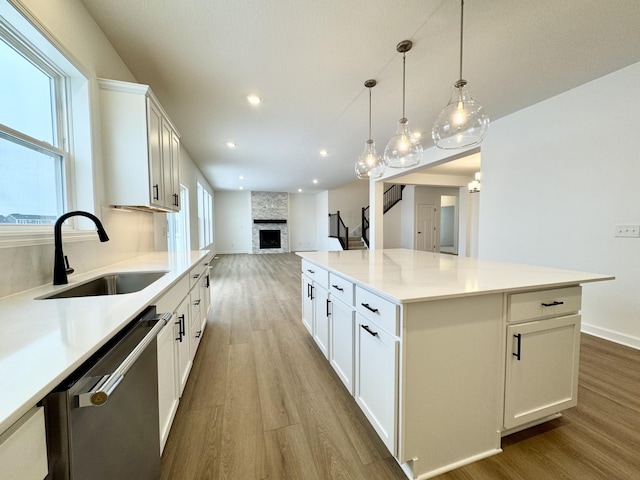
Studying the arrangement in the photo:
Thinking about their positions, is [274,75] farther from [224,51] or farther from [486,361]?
[486,361]

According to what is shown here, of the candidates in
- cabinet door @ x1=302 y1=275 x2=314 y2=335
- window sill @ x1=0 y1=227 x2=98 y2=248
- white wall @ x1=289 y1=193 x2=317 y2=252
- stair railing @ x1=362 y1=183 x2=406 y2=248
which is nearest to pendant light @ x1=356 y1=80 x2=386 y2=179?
cabinet door @ x1=302 y1=275 x2=314 y2=335

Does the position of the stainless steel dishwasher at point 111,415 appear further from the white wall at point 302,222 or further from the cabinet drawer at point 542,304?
the white wall at point 302,222

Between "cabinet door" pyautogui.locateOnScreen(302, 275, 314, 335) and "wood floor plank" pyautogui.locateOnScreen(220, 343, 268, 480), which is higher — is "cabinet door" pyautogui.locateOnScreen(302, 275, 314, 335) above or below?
above

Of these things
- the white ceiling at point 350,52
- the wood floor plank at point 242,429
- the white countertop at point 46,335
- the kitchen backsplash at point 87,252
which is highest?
the white ceiling at point 350,52

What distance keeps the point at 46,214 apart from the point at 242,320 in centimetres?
222

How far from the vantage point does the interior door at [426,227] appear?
8.70 metres

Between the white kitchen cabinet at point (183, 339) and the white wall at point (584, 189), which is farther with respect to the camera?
the white wall at point (584, 189)

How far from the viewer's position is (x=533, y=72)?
2.51 m

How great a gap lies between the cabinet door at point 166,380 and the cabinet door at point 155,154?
1.15 meters

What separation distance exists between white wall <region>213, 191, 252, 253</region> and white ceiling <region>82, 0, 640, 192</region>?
24.1 ft

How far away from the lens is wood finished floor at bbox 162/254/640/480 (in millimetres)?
1279

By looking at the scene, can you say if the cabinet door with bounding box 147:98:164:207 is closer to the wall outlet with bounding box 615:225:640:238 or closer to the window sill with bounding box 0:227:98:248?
the window sill with bounding box 0:227:98:248

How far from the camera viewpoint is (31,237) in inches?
51.0

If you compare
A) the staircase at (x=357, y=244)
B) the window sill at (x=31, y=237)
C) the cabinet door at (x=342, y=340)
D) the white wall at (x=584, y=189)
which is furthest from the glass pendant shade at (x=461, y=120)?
the staircase at (x=357, y=244)
